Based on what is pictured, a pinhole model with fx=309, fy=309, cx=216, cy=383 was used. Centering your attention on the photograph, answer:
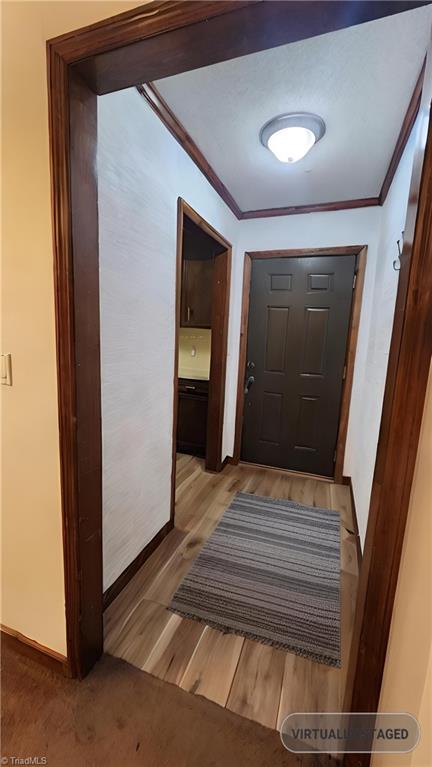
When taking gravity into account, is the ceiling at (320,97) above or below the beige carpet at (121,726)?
above

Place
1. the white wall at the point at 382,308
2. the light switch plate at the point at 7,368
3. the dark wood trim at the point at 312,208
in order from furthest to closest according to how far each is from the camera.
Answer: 1. the dark wood trim at the point at 312,208
2. the white wall at the point at 382,308
3. the light switch plate at the point at 7,368

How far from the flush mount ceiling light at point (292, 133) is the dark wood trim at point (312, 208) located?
923 mm

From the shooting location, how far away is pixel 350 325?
2643mm

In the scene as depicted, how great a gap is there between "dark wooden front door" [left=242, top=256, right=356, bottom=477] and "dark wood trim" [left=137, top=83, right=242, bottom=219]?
79cm

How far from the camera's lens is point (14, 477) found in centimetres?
115

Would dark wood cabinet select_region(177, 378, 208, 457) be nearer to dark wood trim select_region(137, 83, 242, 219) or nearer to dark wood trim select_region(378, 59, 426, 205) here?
dark wood trim select_region(137, 83, 242, 219)

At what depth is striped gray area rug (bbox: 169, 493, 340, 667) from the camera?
4.70 ft

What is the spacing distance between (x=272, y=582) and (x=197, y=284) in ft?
8.09

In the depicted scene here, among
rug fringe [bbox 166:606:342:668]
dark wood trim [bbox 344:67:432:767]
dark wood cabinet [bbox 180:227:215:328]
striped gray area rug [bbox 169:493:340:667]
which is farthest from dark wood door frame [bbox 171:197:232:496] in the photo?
dark wood trim [bbox 344:67:432:767]

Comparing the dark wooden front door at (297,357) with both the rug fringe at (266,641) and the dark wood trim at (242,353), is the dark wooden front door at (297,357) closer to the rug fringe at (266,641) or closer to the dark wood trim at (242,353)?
the dark wood trim at (242,353)

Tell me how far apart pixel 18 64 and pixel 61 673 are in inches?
82.1

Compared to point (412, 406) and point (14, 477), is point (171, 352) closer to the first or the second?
point (14, 477)

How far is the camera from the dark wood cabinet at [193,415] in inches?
124

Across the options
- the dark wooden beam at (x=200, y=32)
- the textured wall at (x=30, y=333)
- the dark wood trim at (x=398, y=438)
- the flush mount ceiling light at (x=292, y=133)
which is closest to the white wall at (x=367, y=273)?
the flush mount ceiling light at (x=292, y=133)
